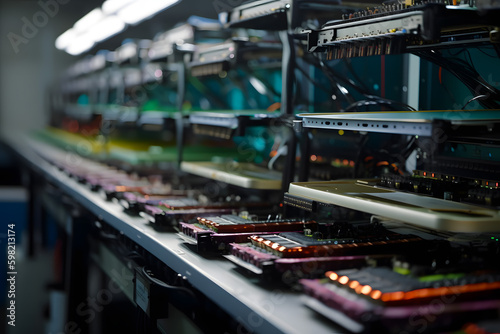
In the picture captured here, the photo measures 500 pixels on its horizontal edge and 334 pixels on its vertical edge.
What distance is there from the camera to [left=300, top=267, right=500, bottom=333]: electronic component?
96cm

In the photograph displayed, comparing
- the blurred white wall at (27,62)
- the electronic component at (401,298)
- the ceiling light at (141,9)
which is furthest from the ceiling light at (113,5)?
the blurred white wall at (27,62)

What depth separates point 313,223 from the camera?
1728mm

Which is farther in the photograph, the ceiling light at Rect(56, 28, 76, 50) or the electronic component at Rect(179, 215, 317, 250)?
the ceiling light at Rect(56, 28, 76, 50)

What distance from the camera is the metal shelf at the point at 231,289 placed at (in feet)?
3.58

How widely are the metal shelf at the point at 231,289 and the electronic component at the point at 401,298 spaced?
0.16 feet

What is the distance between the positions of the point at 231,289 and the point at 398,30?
31.4 inches

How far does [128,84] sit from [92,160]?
0.72 metres

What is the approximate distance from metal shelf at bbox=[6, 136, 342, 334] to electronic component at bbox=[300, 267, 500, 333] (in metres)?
0.05

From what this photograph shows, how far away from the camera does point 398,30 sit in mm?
1410

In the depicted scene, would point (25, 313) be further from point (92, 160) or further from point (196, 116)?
point (196, 116)

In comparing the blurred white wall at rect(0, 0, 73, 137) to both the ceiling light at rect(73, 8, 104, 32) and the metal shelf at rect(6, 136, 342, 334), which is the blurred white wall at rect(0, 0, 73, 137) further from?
the metal shelf at rect(6, 136, 342, 334)

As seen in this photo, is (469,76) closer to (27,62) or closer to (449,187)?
(449,187)

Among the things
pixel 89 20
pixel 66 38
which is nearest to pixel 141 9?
pixel 89 20

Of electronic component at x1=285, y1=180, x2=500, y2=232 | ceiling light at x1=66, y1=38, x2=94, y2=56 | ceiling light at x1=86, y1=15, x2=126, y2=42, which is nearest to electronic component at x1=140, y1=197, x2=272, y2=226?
electronic component at x1=285, y1=180, x2=500, y2=232
